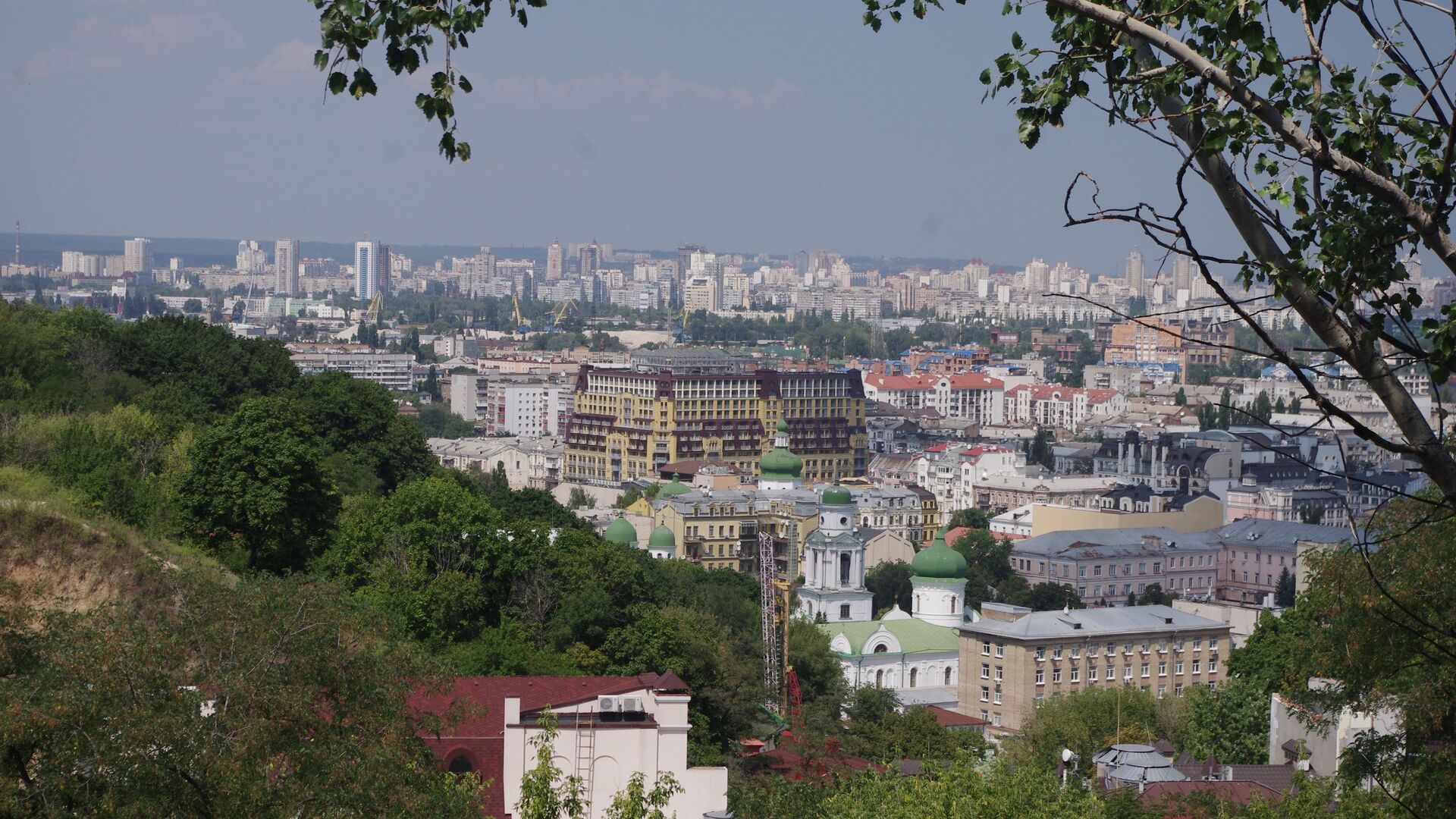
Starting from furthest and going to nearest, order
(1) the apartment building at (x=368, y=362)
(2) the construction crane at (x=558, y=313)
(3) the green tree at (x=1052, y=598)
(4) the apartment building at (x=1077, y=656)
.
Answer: (2) the construction crane at (x=558, y=313) → (1) the apartment building at (x=368, y=362) → (3) the green tree at (x=1052, y=598) → (4) the apartment building at (x=1077, y=656)

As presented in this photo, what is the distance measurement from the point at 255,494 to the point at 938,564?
20.6 metres

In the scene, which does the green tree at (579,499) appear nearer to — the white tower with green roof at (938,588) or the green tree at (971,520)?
the green tree at (971,520)

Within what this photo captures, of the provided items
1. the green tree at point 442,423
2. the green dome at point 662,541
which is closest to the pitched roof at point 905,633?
the green dome at point 662,541

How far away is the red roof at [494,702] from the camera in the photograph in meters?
12.8

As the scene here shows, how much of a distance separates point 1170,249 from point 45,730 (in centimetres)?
514

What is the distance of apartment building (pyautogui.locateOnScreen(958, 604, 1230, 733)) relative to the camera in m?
32.6

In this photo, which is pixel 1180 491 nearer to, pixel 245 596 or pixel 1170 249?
pixel 245 596

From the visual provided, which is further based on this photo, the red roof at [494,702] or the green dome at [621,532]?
the green dome at [621,532]

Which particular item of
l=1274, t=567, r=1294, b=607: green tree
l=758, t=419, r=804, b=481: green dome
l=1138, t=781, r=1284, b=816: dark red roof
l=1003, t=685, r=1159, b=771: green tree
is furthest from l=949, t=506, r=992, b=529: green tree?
l=1138, t=781, r=1284, b=816: dark red roof

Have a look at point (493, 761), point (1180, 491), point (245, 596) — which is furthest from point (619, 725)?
point (1180, 491)

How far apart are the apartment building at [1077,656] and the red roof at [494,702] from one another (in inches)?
692

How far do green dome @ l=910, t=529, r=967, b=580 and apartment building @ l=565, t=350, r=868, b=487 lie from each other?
3326 centimetres

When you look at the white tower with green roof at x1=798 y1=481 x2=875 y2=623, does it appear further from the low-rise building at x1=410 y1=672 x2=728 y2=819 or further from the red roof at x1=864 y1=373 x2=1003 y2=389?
the red roof at x1=864 y1=373 x2=1003 y2=389

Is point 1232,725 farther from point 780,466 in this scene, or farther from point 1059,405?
point 1059,405
